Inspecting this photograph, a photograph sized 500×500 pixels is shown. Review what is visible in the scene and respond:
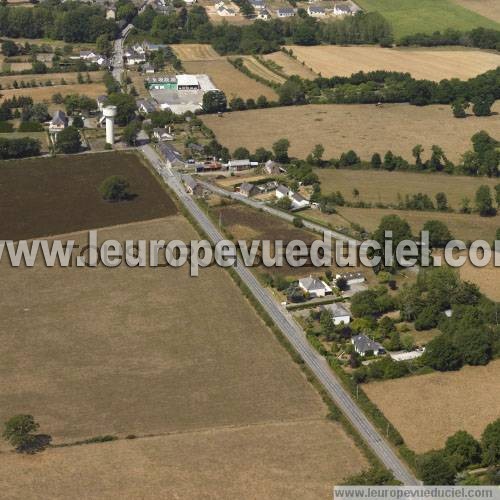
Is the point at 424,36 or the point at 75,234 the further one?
the point at 424,36

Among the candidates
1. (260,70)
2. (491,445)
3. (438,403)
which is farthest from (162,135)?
Answer: (491,445)

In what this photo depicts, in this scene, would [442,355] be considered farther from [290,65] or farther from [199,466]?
[290,65]

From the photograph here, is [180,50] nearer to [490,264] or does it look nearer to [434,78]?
[434,78]

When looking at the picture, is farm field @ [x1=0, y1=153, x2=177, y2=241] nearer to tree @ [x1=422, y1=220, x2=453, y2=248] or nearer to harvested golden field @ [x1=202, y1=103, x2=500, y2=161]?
harvested golden field @ [x1=202, y1=103, x2=500, y2=161]

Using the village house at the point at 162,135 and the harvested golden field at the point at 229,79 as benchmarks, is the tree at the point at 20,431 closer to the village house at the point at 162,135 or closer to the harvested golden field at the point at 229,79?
the village house at the point at 162,135

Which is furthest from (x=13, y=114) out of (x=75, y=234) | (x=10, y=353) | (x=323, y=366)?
(x=323, y=366)

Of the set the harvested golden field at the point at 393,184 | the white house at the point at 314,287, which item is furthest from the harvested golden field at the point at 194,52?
the white house at the point at 314,287
